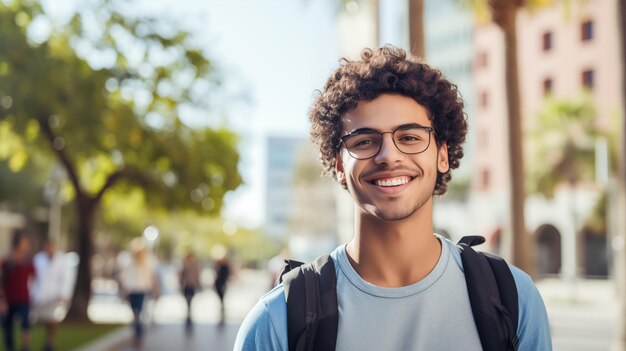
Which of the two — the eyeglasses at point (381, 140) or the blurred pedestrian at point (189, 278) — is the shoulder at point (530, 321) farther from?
the blurred pedestrian at point (189, 278)

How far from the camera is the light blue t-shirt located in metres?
2.33

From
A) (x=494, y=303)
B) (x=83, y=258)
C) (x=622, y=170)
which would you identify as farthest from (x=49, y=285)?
(x=494, y=303)

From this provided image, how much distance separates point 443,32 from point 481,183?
17.9 metres

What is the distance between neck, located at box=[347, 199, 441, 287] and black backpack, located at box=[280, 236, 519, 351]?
0.12 m

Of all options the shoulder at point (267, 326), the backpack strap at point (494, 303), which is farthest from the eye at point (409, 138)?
the shoulder at point (267, 326)

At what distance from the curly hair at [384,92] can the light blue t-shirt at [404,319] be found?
1.59 ft

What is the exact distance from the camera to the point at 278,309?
233 centimetres

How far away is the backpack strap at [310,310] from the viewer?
89.7 inches

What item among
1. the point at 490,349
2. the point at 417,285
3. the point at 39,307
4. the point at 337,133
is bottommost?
the point at 39,307

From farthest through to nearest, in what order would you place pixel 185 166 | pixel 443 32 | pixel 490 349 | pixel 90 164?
pixel 443 32 < pixel 90 164 < pixel 185 166 < pixel 490 349

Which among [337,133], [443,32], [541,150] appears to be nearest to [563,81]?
[541,150]

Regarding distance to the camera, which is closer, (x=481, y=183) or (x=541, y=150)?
(x=541, y=150)

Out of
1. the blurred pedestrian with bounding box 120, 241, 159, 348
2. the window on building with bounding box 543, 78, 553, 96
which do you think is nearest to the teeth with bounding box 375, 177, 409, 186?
the blurred pedestrian with bounding box 120, 241, 159, 348

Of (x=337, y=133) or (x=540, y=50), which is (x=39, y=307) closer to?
(x=337, y=133)
